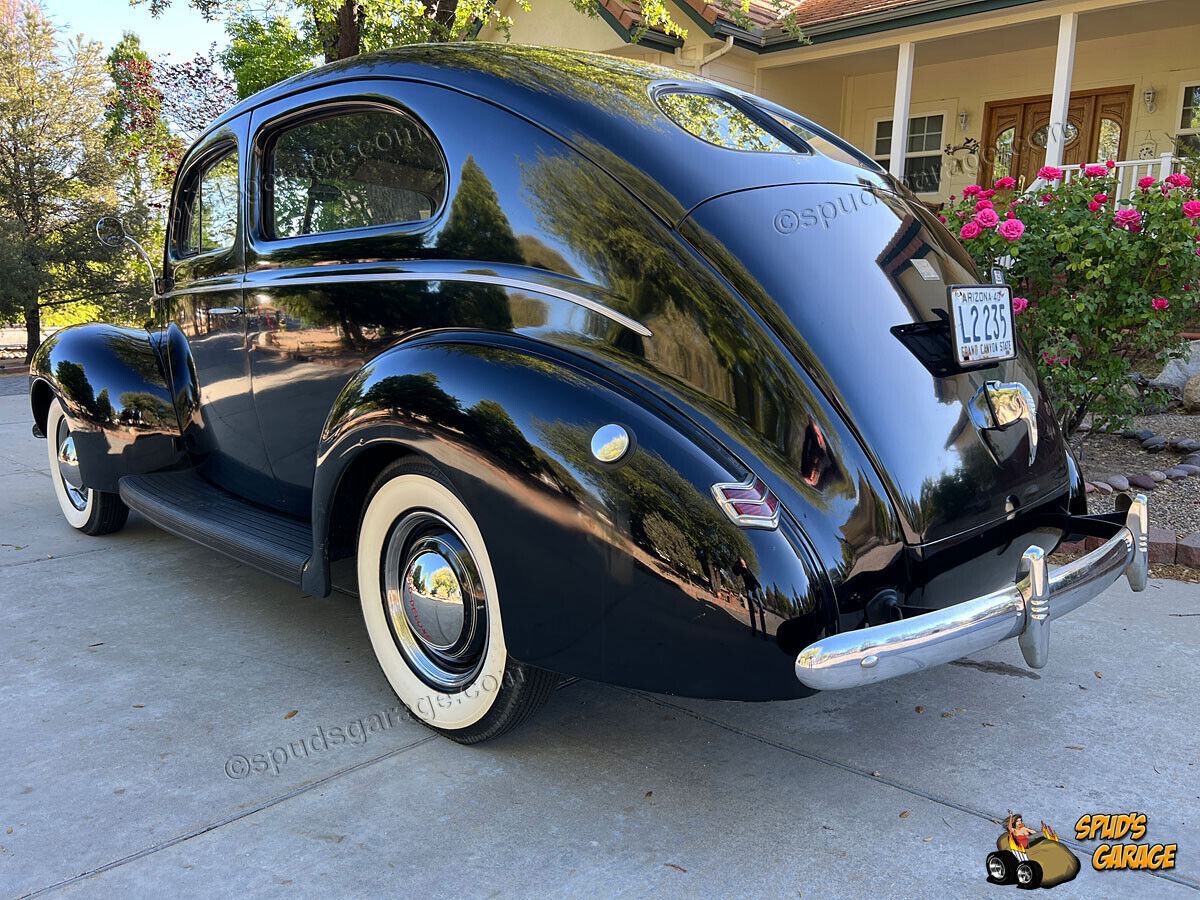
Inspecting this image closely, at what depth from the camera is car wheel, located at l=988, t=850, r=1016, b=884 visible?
191 cm

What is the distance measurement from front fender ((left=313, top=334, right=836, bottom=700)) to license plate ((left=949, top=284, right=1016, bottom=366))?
797mm

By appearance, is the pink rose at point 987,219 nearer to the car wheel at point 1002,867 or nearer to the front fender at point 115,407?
the car wheel at point 1002,867

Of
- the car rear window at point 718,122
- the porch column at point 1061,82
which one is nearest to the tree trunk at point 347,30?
the porch column at point 1061,82

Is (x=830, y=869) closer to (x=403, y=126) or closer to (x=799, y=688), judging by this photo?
(x=799, y=688)

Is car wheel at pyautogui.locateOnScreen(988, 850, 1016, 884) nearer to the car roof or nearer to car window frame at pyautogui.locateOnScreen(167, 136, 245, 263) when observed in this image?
the car roof

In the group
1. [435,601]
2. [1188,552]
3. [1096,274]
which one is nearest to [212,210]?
[435,601]

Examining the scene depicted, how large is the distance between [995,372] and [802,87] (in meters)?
11.0

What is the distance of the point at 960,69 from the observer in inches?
471

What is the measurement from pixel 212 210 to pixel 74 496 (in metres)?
1.69

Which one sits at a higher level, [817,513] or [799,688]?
[817,513]

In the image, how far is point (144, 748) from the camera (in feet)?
8.03

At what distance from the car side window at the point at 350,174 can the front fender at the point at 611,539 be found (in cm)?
73

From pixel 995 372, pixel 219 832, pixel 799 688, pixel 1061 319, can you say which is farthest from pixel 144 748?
pixel 1061 319

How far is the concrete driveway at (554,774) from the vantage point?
1.96 m
